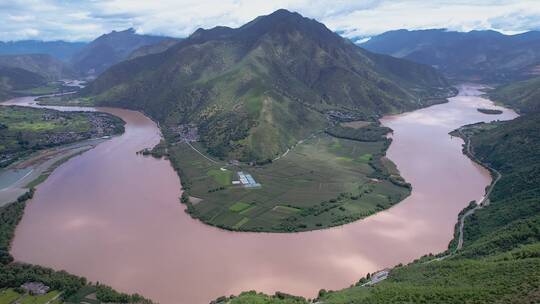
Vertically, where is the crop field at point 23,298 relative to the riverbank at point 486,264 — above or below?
below

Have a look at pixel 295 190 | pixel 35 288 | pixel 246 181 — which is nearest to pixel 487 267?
pixel 295 190

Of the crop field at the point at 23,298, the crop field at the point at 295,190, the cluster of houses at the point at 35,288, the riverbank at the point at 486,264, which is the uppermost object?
the riverbank at the point at 486,264

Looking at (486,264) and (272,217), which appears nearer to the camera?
(486,264)

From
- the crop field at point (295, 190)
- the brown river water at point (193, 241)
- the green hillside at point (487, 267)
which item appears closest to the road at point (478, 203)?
the green hillside at point (487, 267)

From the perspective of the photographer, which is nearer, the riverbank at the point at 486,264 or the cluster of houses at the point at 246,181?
the riverbank at the point at 486,264

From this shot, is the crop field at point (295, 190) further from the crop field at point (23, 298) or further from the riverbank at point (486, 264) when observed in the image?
the crop field at point (23, 298)

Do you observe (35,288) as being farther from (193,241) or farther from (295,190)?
(295,190)
